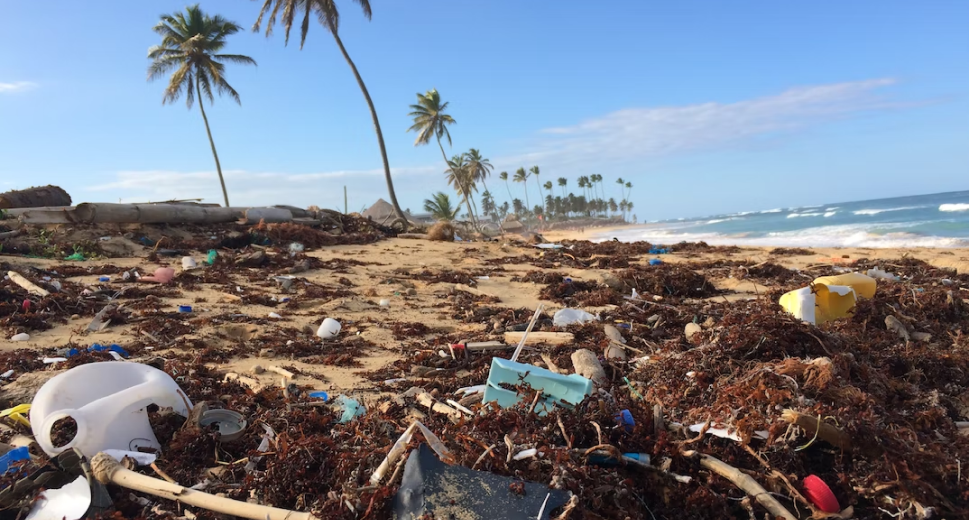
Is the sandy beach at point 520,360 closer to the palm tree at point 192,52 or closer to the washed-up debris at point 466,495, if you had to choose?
the washed-up debris at point 466,495

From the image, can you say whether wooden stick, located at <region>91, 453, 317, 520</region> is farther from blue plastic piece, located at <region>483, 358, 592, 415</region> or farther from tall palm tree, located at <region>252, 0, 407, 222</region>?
tall palm tree, located at <region>252, 0, 407, 222</region>

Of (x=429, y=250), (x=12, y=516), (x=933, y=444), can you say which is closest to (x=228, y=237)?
(x=429, y=250)

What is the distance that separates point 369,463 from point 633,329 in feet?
10.6

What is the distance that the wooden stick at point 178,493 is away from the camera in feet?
6.30

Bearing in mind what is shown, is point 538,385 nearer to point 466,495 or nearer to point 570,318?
point 466,495

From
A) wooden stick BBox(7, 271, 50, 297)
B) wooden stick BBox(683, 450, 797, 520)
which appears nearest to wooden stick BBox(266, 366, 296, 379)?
wooden stick BBox(683, 450, 797, 520)

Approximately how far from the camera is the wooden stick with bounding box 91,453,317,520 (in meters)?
1.92

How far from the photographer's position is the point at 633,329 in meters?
4.73

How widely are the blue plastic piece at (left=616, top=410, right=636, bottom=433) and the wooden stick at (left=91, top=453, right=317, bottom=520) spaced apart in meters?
1.30

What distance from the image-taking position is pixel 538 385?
2.66m

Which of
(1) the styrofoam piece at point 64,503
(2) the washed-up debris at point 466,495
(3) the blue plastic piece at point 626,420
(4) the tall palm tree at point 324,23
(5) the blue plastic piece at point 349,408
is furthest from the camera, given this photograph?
(4) the tall palm tree at point 324,23

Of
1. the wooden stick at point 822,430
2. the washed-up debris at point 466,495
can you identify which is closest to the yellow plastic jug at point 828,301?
the wooden stick at point 822,430

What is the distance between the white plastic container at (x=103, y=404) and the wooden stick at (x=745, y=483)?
259 cm

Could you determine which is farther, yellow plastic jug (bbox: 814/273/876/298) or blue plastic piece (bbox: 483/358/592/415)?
yellow plastic jug (bbox: 814/273/876/298)
